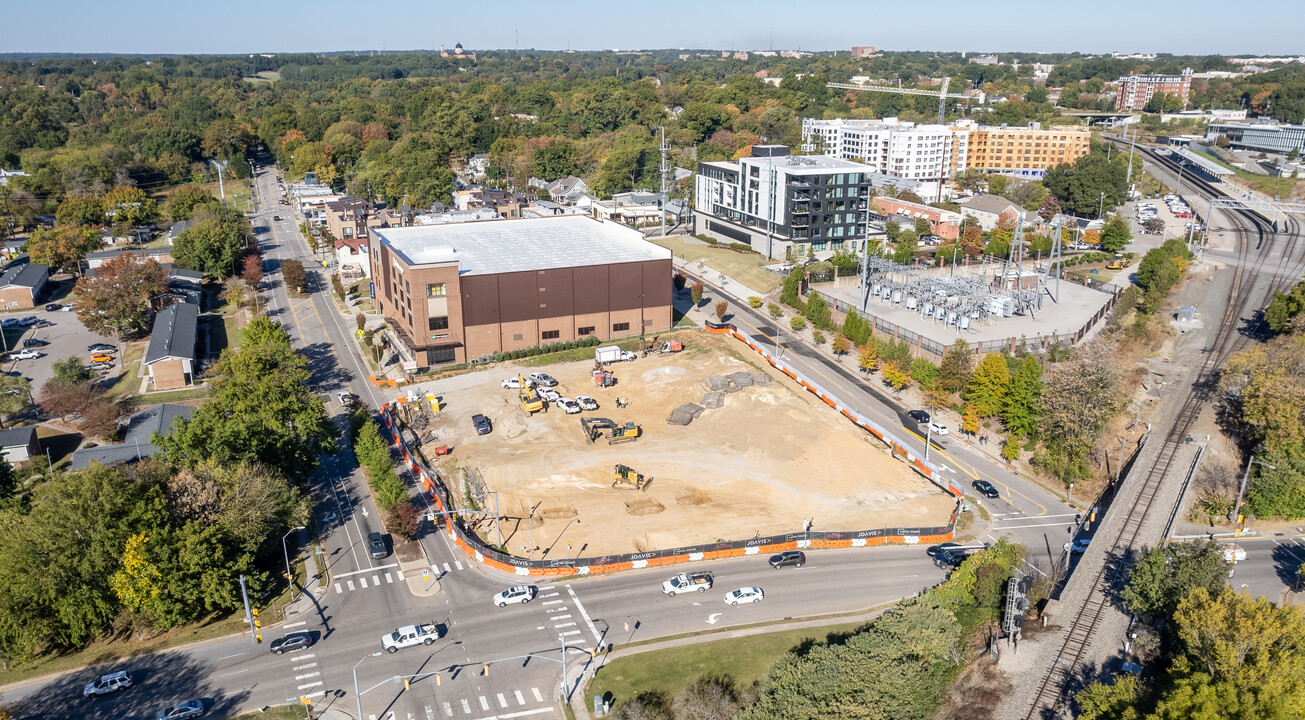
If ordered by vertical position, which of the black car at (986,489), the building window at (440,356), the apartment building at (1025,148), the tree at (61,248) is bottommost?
the black car at (986,489)

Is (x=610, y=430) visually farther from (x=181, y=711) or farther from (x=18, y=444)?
(x=18, y=444)

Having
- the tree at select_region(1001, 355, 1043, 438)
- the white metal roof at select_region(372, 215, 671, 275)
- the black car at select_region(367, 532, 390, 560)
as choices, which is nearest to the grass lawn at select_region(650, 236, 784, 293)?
the white metal roof at select_region(372, 215, 671, 275)

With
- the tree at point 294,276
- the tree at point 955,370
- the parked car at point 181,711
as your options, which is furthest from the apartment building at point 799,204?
the parked car at point 181,711

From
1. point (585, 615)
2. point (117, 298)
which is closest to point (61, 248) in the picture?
point (117, 298)

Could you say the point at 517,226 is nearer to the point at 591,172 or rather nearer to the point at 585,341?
the point at 585,341

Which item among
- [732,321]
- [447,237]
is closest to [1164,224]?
[732,321]

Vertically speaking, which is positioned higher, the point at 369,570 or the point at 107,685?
the point at 369,570

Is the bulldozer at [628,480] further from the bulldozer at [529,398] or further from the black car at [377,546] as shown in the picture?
the black car at [377,546]
